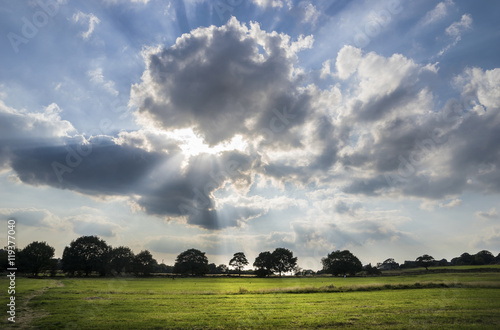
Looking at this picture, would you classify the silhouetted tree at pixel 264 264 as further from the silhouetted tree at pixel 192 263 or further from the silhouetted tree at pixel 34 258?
the silhouetted tree at pixel 34 258

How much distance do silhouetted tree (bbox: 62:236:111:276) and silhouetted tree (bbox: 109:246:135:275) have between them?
4.14 m

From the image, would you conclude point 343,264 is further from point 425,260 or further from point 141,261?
point 141,261

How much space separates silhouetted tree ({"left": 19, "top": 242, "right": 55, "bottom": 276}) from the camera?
10581 centimetres

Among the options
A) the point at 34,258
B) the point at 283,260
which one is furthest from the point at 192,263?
the point at 34,258

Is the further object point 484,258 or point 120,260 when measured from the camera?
point 484,258

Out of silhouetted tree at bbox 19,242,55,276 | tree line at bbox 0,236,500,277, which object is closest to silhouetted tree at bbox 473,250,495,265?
tree line at bbox 0,236,500,277

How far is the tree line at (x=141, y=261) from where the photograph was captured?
367 feet

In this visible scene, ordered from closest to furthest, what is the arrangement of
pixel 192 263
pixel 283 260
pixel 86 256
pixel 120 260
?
pixel 86 256 → pixel 120 260 → pixel 192 263 → pixel 283 260

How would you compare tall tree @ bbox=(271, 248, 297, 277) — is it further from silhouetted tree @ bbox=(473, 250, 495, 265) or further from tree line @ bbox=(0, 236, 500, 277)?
silhouetted tree @ bbox=(473, 250, 495, 265)

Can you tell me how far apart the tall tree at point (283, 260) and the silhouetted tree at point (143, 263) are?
69490 mm

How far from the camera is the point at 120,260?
136 m

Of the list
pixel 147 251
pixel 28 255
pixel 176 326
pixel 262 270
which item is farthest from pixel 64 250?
pixel 176 326

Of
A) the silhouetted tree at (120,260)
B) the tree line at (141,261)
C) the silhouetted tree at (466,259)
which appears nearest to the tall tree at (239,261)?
the tree line at (141,261)

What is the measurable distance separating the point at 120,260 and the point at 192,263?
35562 millimetres
